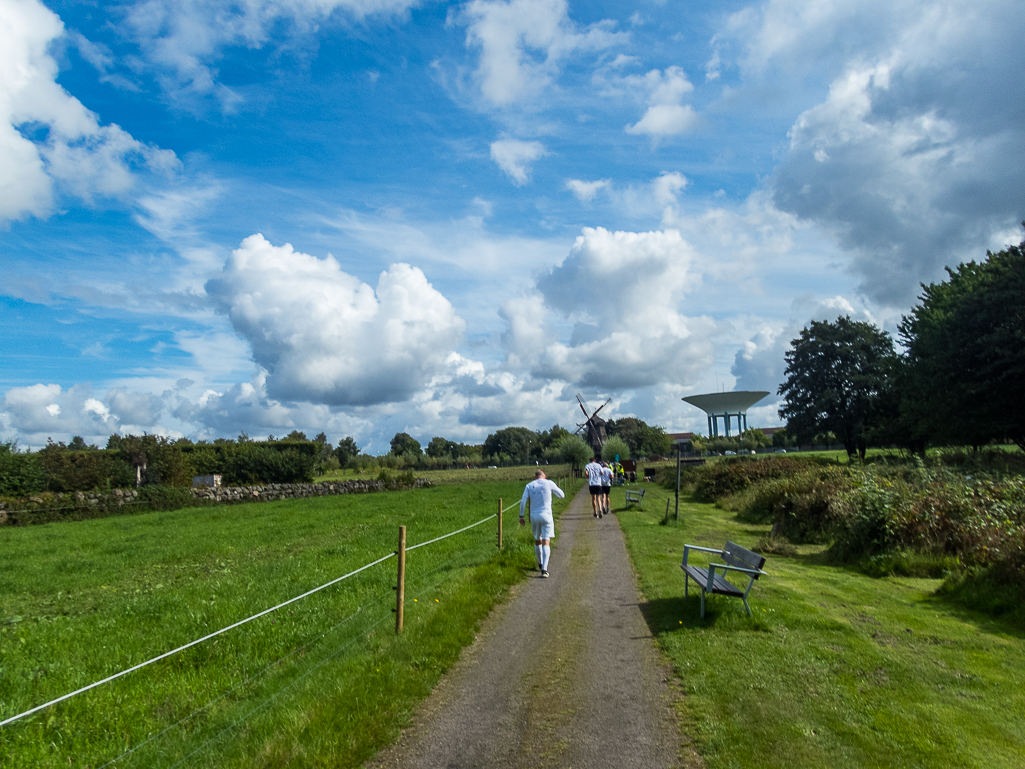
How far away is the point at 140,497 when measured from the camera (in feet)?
106

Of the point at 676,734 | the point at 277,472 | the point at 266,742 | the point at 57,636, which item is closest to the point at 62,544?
the point at 57,636

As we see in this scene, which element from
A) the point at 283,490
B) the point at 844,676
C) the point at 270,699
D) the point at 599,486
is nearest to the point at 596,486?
the point at 599,486

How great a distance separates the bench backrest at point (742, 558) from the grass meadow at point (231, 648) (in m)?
3.60

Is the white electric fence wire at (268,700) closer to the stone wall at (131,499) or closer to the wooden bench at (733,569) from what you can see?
→ the wooden bench at (733,569)

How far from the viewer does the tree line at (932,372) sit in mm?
27750

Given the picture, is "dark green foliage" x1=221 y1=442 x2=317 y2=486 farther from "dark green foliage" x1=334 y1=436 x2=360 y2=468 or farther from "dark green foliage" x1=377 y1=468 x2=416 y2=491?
"dark green foliage" x1=334 y1=436 x2=360 y2=468

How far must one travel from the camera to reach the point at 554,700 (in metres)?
5.61

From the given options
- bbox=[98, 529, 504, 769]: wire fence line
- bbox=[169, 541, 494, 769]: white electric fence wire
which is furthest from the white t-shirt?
bbox=[169, 541, 494, 769]: white electric fence wire

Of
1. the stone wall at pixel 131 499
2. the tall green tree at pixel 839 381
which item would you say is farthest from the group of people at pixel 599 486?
the tall green tree at pixel 839 381

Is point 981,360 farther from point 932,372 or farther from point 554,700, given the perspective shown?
point 554,700

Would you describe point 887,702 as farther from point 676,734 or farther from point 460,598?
point 460,598

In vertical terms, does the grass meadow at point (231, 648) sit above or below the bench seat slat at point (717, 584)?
below

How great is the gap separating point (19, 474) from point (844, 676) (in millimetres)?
40699

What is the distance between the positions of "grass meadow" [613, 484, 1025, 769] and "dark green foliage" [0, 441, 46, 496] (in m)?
36.7
